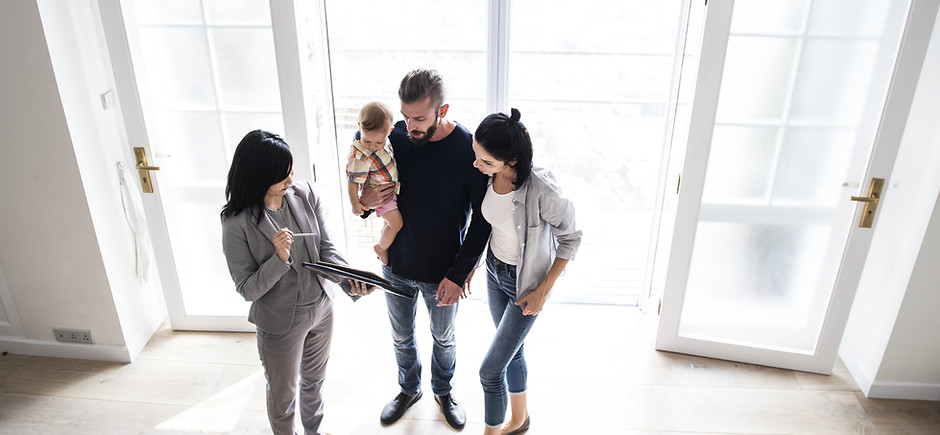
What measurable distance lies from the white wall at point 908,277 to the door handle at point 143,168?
304 cm

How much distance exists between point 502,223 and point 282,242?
0.68 m

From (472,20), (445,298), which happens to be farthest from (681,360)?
(472,20)

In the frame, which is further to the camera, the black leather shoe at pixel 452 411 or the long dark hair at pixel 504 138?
the black leather shoe at pixel 452 411

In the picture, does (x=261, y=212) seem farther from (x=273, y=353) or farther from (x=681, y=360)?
(x=681, y=360)

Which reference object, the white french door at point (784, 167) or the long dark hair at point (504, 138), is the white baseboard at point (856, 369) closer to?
the white french door at point (784, 167)

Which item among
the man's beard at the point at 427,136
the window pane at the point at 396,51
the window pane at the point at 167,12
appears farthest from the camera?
the window pane at the point at 396,51

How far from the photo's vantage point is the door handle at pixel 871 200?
2354 mm

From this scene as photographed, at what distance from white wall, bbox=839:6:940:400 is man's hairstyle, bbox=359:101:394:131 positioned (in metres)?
2.01

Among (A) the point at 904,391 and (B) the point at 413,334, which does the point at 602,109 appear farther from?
(A) the point at 904,391

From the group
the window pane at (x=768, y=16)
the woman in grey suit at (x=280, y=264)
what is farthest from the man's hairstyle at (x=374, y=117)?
the window pane at (x=768, y=16)

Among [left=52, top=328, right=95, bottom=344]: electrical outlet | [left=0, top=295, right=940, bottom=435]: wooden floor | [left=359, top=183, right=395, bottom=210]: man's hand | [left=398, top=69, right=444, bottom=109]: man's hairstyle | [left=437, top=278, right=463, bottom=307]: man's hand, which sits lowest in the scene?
[left=0, top=295, right=940, bottom=435]: wooden floor

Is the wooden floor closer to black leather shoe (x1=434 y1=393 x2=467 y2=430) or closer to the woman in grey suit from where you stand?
black leather shoe (x1=434 y1=393 x2=467 y2=430)

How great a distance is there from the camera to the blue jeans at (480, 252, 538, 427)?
2033 millimetres

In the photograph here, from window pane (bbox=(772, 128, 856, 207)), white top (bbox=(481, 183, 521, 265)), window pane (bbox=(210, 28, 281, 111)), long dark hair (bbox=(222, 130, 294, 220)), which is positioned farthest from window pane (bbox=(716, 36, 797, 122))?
window pane (bbox=(210, 28, 281, 111))
